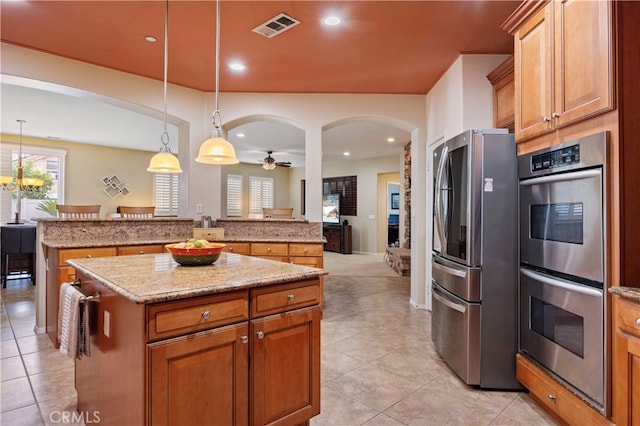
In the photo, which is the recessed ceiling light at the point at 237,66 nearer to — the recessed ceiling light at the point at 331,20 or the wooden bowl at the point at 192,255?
the recessed ceiling light at the point at 331,20

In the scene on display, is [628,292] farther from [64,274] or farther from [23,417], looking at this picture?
[64,274]

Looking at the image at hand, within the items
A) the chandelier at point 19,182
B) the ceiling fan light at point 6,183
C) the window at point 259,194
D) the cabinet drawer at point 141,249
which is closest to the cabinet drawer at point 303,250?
the cabinet drawer at point 141,249

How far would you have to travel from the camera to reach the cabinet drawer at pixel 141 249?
11.1 ft

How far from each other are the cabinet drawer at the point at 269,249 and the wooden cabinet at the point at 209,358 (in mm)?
2122

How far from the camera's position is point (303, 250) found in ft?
12.9

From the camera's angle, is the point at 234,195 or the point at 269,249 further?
the point at 234,195

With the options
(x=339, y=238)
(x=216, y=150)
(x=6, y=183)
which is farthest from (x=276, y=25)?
(x=339, y=238)

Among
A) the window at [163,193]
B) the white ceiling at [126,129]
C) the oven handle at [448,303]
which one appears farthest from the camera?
the window at [163,193]

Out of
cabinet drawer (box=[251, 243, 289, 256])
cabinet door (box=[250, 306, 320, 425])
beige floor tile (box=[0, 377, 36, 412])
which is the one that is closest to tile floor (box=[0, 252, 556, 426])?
beige floor tile (box=[0, 377, 36, 412])

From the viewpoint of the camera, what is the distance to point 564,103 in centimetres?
191

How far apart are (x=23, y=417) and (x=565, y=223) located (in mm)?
3304

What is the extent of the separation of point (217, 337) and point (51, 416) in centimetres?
148

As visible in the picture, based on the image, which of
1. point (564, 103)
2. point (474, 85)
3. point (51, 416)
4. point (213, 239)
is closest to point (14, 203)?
point (213, 239)

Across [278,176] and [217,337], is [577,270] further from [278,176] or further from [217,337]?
[278,176]
